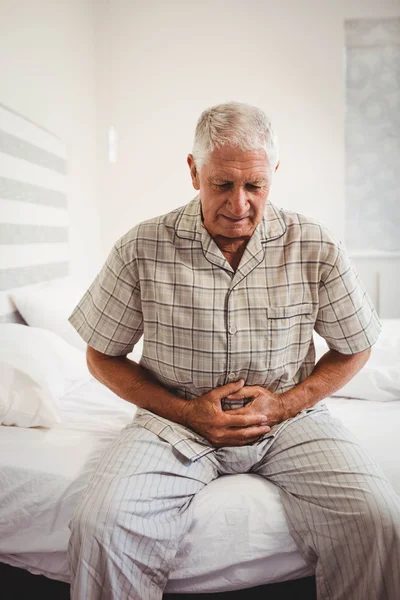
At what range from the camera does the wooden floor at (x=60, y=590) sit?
4.29 feet

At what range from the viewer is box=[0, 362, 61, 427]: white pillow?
1551mm

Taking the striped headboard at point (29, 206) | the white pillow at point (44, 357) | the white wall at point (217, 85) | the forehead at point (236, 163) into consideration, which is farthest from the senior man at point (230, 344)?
the white wall at point (217, 85)

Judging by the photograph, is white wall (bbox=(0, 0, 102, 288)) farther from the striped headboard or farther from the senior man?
the senior man

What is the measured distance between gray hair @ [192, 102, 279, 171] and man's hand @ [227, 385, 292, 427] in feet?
1.88

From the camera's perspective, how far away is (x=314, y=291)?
1394 mm

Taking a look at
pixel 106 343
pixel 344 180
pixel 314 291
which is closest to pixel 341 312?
pixel 314 291

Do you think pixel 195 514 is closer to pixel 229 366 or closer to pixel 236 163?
pixel 229 366

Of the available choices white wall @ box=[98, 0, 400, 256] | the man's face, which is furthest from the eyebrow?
white wall @ box=[98, 0, 400, 256]

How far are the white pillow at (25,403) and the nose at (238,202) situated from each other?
29.7 inches

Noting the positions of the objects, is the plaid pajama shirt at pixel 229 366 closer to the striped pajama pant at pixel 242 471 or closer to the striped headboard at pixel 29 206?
the striped pajama pant at pixel 242 471

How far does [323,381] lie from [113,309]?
58 centimetres

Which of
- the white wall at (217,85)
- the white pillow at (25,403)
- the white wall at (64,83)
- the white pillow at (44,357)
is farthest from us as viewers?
the white wall at (217,85)

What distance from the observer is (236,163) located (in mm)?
1307

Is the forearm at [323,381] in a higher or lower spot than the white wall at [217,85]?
lower
